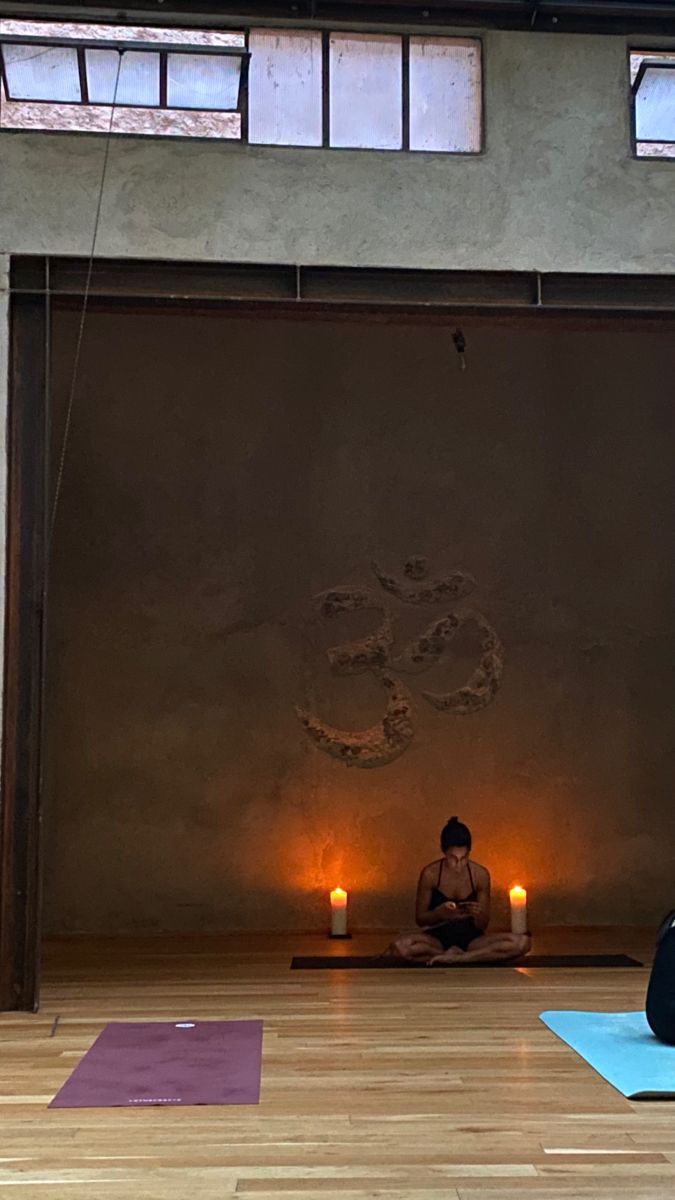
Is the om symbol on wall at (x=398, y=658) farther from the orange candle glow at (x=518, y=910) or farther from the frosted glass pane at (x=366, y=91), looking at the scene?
the frosted glass pane at (x=366, y=91)

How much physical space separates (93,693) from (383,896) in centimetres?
197

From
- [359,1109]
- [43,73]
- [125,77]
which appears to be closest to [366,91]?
[125,77]

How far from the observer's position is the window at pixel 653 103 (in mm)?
5238

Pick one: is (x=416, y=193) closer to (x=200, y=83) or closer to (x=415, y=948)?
(x=200, y=83)

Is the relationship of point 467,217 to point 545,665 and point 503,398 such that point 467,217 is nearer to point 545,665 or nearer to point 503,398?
point 503,398

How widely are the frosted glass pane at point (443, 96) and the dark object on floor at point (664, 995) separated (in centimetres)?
310

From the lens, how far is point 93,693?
7340 mm

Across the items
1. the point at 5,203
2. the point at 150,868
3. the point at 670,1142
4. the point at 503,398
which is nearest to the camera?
the point at 670,1142

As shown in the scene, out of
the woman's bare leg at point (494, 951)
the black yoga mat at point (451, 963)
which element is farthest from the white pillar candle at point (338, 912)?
the woman's bare leg at point (494, 951)

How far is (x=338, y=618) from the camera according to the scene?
24.5 ft

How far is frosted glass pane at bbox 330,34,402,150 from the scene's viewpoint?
5148 millimetres

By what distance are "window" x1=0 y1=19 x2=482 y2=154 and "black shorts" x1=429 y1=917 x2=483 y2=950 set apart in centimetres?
341

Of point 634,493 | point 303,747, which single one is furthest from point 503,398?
point 303,747

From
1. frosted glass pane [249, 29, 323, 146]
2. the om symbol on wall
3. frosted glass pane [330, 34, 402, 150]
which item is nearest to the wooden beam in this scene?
frosted glass pane [249, 29, 323, 146]
